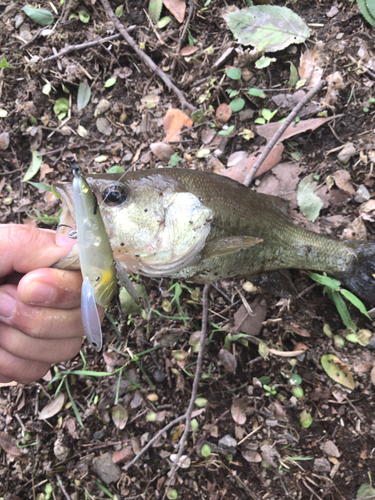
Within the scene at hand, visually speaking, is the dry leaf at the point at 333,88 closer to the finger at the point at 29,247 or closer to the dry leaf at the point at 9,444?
the finger at the point at 29,247

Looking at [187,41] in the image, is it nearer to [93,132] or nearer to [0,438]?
[93,132]

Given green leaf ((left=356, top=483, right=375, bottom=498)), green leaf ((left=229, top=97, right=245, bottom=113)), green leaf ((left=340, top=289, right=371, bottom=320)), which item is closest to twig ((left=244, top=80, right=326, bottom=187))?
green leaf ((left=229, top=97, right=245, bottom=113))

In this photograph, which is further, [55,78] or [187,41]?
[55,78]

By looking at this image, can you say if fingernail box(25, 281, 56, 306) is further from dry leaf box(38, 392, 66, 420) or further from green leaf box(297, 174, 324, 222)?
green leaf box(297, 174, 324, 222)

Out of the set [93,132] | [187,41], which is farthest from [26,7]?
[187,41]

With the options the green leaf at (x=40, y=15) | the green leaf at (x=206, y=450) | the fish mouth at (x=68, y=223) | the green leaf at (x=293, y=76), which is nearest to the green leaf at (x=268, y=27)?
the green leaf at (x=293, y=76)

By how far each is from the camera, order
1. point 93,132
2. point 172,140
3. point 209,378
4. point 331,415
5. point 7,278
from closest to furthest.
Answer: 1. point 7,278
2. point 331,415
3. point 209,378
4. point 172,140
5. point 93,132
